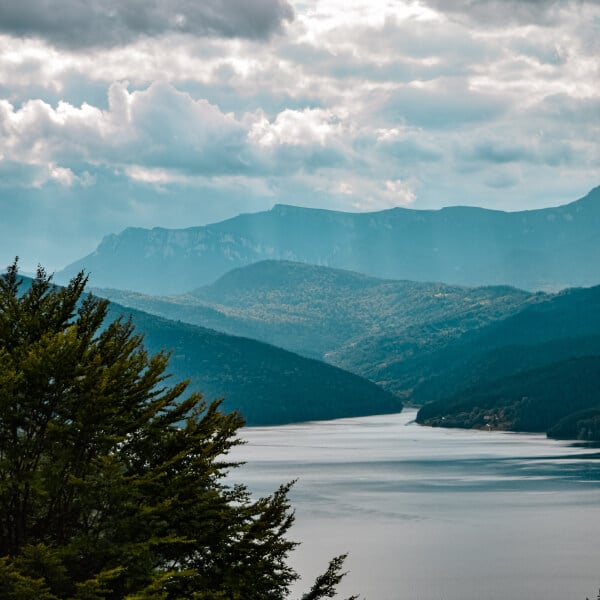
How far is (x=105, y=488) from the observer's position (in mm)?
33656

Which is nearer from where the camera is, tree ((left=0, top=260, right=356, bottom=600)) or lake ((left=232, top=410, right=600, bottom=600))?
tree ((left=0, top=260, right=356, bottom=600))

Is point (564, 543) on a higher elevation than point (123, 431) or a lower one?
lower

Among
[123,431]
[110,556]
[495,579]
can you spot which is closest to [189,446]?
[123,431]

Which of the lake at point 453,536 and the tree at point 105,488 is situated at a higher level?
the tree at point 105,488

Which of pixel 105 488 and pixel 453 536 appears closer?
pixel 105 488

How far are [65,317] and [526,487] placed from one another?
158420mm

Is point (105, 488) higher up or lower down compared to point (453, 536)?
higher up

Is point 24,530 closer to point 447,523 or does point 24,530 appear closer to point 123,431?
point 123,431

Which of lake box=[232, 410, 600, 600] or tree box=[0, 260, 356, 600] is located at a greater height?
tree box=[0, 260, 356, 600]

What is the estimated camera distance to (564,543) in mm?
126062

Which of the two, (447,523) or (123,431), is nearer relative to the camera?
(123,431)

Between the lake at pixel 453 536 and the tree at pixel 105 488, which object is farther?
the lake at pixel 453 536

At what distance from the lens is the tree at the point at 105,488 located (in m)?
33.1

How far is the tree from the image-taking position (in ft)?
108
